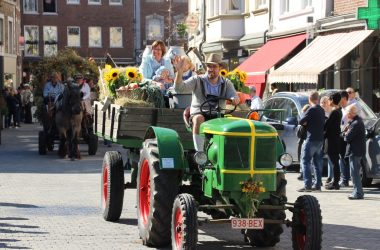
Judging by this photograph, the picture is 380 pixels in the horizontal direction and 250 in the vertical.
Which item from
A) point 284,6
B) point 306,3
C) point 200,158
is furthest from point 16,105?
point 200,158

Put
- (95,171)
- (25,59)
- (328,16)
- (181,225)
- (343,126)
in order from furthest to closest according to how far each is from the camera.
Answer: (25,59) → (328,16) → (95,171) → (343,126) → (181,225)

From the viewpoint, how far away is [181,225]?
966cm

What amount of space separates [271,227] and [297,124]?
9.26m

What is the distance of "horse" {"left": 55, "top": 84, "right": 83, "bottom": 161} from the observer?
23.9 metres

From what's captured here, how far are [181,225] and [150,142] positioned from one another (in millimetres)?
1972

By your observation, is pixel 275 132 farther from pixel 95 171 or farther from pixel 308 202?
pixel 95 171

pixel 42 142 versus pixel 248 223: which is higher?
A: pixel 248 223

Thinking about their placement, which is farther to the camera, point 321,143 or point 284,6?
point 284,6

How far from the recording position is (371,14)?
24.3m

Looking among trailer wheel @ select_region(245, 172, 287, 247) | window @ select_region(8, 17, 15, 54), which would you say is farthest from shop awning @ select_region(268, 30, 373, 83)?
window @ select_region(8, 17, 15, 54)

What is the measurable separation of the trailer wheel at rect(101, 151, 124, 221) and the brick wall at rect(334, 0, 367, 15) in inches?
588

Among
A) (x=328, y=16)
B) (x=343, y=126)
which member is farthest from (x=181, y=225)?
(x=328, y=16)

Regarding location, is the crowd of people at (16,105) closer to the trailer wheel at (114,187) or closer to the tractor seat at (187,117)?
the trailer wheel at (114,187)

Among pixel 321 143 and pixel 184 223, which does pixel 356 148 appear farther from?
pixel 184 223
